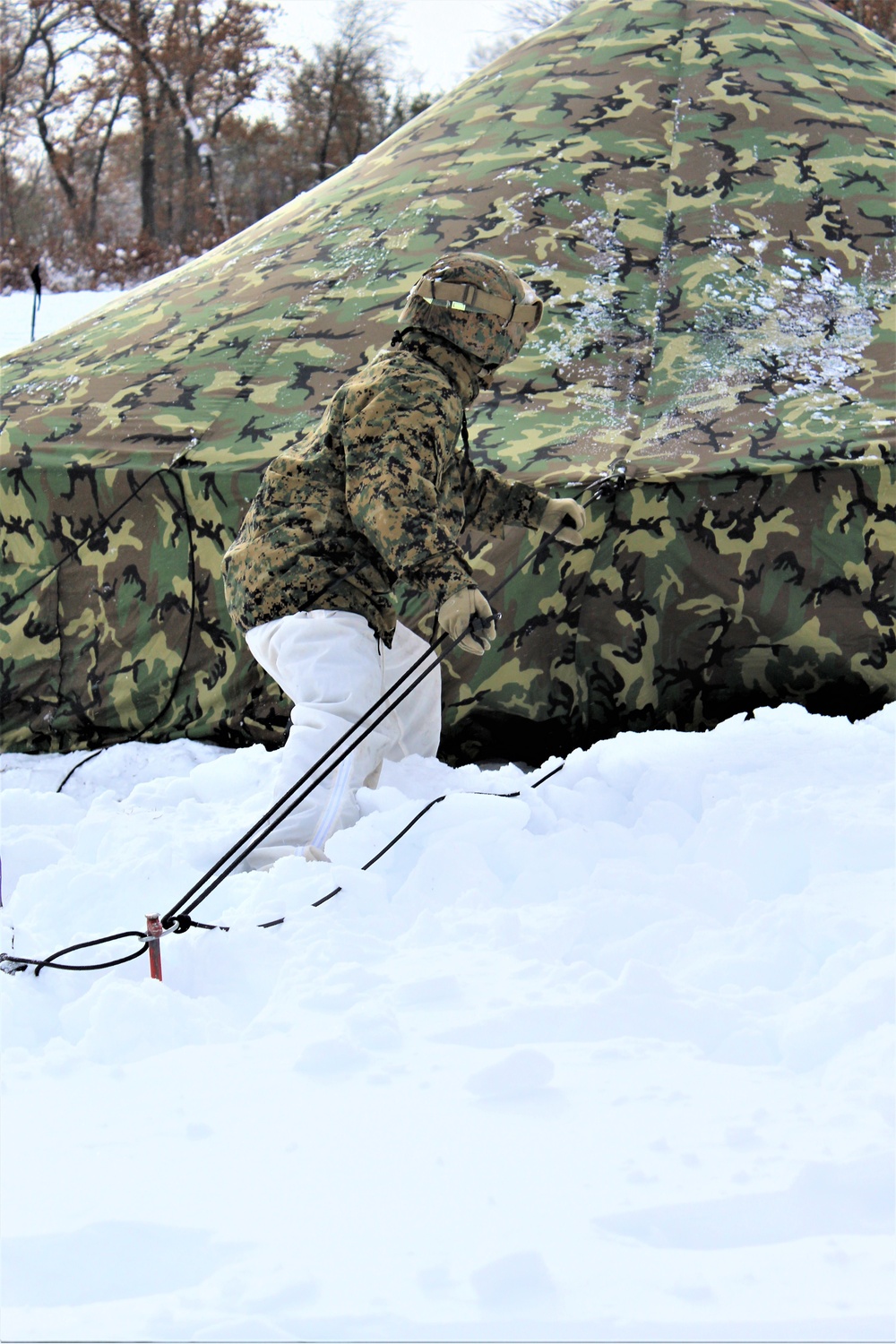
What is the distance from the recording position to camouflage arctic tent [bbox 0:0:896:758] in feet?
10.7

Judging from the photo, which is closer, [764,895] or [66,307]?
[764,895]

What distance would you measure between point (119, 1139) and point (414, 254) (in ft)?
10.5

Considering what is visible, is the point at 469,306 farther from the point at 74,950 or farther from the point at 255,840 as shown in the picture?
the point at 74,950

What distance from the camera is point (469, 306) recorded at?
245 centimetres

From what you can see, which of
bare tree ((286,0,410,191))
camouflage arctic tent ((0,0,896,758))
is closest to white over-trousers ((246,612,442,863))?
camouflage arctic tent ((0,0,896,758))

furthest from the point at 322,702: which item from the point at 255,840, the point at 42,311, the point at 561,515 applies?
the point at 42,311

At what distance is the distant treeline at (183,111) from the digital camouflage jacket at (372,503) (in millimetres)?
16109

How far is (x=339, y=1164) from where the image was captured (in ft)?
4.79

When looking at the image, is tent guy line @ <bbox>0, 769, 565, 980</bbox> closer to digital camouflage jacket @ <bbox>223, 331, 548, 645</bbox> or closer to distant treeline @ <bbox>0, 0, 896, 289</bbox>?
digital camouflage jacket @ <bbox>223, 331, 548, 645</bbox>

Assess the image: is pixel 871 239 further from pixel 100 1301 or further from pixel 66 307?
pixel 66 307

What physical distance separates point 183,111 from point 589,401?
2026 centimetres

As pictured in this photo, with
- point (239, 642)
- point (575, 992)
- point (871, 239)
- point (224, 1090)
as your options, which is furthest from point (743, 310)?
point (224, 1090)

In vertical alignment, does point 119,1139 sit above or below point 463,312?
below

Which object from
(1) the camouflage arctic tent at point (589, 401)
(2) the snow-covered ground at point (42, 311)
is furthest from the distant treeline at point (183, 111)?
(1) the camouflage arctic tent at point (589, 401)
